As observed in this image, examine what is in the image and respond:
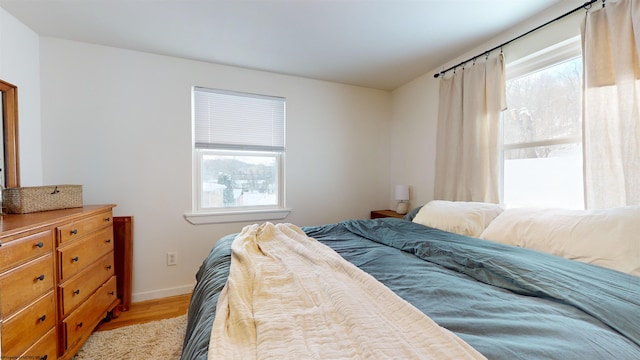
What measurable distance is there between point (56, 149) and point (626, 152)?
13.1 ft

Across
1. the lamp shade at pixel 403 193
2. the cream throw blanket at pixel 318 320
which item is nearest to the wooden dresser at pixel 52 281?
the cream throw blanket at pixel 318 320

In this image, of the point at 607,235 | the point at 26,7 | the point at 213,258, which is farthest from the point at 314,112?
the point at 607,235

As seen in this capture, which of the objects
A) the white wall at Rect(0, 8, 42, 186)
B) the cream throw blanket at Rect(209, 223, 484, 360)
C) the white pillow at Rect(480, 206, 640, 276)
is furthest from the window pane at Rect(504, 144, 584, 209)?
the white wall at Rect(0, 8, 42, 186)

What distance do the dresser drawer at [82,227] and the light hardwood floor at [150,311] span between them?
2.58 ft

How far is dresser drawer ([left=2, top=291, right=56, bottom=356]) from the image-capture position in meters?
1.08

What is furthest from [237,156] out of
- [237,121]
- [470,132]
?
[470,132]

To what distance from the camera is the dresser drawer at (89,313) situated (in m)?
1.48

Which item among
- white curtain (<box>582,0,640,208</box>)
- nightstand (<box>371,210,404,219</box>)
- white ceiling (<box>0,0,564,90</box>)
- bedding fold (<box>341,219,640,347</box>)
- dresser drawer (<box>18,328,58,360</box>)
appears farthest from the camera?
nightstand (<box>371,210,404,219</box>)

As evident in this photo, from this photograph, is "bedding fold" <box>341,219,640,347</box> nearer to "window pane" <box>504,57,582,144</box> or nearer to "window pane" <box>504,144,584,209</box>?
"window pane" <box>504,144,584,209</box>

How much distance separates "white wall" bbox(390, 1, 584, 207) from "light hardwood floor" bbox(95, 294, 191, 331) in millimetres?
2630

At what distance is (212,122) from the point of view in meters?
2.62

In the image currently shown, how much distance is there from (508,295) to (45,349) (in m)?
2.14

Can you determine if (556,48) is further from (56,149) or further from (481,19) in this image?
(56,149)

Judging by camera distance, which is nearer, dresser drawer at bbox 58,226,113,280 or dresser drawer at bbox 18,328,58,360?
dresser drawer at bbox 18,328,58,360
